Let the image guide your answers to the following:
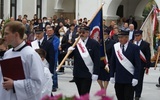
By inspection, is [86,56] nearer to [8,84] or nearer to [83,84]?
[83,84]

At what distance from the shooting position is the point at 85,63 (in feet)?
30.1

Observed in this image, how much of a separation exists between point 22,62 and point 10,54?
0.21m

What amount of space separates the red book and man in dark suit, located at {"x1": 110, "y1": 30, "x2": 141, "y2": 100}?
4.19 metres

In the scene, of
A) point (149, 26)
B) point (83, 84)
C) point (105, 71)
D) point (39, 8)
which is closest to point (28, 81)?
point (83, 84)

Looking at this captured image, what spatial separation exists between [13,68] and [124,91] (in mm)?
4444

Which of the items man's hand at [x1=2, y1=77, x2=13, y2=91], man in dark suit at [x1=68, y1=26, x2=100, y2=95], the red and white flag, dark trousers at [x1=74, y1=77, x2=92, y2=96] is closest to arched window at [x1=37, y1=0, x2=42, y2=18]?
the red and white flag

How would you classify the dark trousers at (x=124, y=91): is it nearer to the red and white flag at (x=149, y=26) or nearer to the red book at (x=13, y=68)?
the red book at (x=13, y=68)

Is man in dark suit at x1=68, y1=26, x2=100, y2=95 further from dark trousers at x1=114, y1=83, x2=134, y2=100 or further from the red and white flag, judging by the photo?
the red and white flag

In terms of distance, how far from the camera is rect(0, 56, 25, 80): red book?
4.71 metres

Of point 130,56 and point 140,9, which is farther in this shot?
point 140,9

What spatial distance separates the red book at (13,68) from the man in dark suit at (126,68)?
13.8ft

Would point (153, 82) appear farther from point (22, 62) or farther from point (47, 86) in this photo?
point (22, 62)

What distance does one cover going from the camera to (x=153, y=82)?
49.7 feet

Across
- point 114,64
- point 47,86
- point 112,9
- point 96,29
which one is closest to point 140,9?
point 112,9
